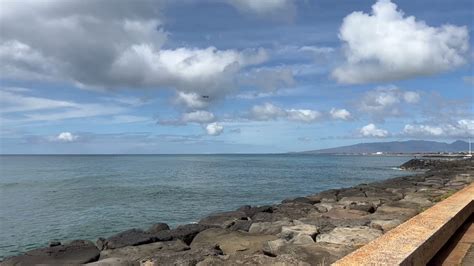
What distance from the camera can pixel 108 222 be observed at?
2202 cm

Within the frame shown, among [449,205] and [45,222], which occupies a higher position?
[449,205]

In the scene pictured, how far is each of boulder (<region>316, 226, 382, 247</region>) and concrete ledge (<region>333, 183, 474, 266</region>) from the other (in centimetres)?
163

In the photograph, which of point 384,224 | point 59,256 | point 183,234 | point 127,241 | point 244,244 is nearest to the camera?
point 244,244

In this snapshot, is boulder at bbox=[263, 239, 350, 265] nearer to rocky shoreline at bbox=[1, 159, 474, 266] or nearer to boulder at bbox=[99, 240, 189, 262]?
rocky shoreline at bbox=[1, 159, 474, 266]

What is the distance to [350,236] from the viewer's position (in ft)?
32.7

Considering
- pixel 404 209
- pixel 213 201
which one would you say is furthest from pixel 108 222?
pixel 404 209

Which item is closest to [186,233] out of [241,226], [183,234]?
[183,234]

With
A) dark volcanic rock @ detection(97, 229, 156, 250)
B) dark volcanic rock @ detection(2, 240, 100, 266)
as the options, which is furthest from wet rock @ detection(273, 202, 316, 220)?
dark volcanic rock @ detection(2, 240, 100, 266)

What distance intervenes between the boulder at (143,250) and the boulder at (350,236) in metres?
3.56

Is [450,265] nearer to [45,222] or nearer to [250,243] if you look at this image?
[250,243]

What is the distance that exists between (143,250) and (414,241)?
7.03 meters

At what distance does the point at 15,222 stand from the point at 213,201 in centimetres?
1216

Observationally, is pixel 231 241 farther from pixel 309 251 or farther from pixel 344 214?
pixel 344 214

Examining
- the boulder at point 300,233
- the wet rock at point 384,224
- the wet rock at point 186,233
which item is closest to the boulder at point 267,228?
the boulder at point 300,233
